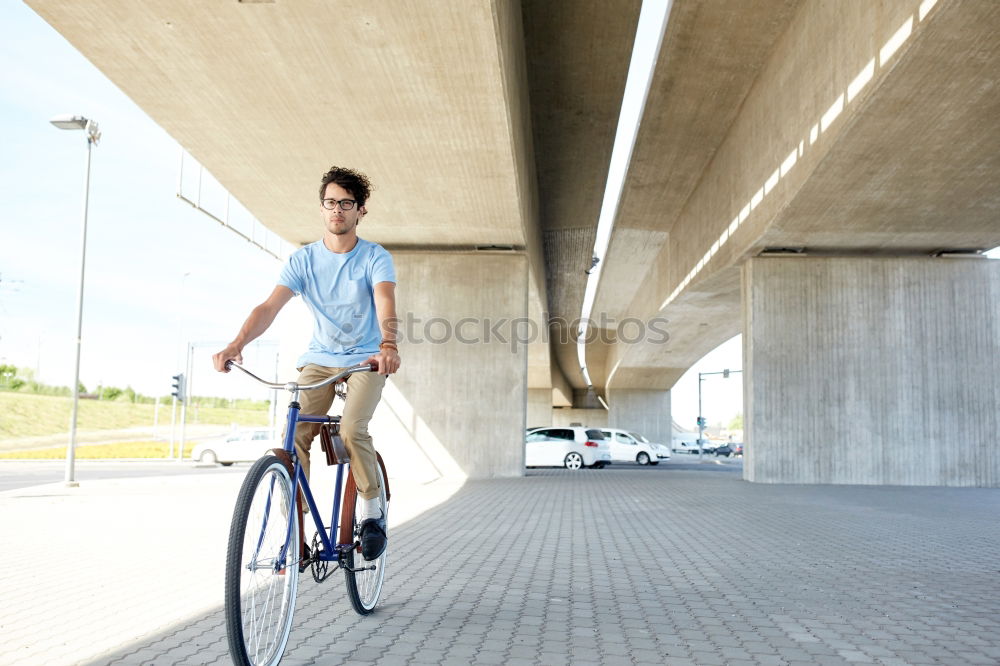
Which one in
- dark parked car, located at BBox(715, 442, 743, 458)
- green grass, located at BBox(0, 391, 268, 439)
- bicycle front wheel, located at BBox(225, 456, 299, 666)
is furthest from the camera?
dark parked car, located at BBox(715, 442, 743, 458)

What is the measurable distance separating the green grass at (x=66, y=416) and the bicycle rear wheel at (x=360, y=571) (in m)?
52.4

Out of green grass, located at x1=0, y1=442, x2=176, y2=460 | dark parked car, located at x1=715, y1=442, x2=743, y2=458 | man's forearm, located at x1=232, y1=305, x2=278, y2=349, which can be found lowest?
dark parked car, located at x1=715, y1=442, x2=743, y2=458

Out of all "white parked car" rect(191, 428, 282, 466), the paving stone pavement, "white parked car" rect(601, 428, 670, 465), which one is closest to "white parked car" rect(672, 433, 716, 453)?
"white parked car" rect(601, 428, 670, 465)

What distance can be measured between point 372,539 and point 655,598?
200 cm

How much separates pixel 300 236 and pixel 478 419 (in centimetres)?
Result: 580

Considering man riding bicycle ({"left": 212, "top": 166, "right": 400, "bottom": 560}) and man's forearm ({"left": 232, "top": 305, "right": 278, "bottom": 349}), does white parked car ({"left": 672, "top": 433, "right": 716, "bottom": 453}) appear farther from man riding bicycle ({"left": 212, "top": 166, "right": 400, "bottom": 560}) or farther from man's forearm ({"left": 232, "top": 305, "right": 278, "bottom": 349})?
man's forearm ({"left": 232, "top": 305, "right": 278, "bottom": 349})

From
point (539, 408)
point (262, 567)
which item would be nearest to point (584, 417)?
point (539, 408)

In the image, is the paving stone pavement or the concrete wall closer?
the paving stone pavement

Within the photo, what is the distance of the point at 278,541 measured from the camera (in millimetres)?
3340

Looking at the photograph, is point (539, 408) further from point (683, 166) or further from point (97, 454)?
point (683, 166)

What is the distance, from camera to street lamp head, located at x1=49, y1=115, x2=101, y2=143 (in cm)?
1509

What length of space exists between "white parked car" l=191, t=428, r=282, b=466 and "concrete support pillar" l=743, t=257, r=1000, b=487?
16.7 meters

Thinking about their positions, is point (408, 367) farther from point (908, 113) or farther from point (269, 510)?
point (269, 510)

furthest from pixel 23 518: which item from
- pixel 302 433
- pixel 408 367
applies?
pixel 408 367
